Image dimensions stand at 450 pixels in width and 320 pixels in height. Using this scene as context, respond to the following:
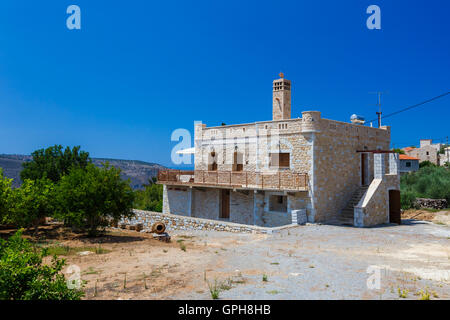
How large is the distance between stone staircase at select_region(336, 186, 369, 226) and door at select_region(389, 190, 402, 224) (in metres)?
1.54

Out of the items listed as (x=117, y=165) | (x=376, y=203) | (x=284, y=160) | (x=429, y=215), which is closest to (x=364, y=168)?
(x=376, y=203)

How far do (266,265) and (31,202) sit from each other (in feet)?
33.7

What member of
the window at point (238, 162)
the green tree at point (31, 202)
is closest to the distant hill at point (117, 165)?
the window at point (238, 162)

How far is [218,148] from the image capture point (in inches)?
867

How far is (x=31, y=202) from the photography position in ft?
44.4

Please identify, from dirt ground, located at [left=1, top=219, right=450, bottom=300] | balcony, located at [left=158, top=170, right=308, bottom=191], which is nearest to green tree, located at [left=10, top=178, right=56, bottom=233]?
dirt ground, located at [left=1, top=219, right=450, bottom=300]

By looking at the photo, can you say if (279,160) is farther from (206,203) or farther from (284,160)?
(206,203)

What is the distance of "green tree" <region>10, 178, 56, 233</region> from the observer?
13008mm

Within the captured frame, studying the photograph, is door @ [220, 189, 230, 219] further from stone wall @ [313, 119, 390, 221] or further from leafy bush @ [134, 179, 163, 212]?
leafy bush @ [134, 179, 163, 212]

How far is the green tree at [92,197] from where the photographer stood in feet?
44.3

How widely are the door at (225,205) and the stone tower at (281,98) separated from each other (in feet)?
19.7
